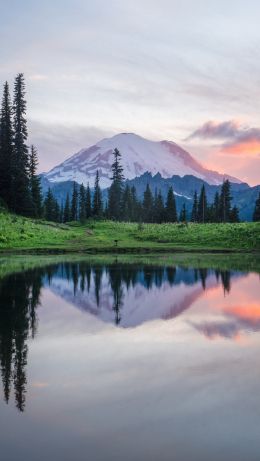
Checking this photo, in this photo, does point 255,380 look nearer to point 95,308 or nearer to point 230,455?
point 230,455

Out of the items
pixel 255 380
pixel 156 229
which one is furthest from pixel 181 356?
pixel 156 229

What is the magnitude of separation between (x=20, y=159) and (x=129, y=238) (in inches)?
897

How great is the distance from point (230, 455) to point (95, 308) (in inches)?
509

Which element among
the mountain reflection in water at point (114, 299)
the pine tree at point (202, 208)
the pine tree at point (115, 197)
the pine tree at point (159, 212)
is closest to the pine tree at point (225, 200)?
the pine tree at point (202, 208)

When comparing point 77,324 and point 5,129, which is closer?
point 77,324

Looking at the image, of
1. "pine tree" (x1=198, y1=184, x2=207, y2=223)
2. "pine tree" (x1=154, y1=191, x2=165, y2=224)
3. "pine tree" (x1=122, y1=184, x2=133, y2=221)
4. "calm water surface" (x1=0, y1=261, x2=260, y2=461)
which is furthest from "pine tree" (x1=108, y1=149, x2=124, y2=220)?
"calm water surface" (x1=0, y1=261, x2=260, y2=461)

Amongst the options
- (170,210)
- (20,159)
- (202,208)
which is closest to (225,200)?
(202,208)

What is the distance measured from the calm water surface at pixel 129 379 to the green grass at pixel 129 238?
3200cm

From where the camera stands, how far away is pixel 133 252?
5253 centimetres

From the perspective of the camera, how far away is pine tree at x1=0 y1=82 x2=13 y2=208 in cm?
7500

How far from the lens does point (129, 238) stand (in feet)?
217

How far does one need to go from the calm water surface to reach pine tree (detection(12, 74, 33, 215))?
179ft

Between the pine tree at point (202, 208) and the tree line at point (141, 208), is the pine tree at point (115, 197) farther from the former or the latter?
the pine tree at point (202, 208)

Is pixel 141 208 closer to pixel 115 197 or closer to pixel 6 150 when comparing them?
pixel 115 197
